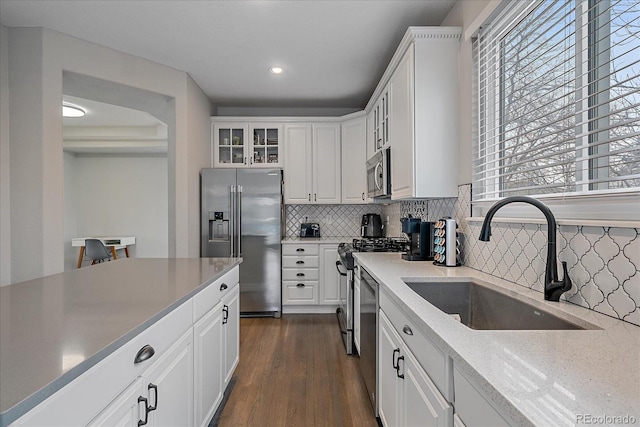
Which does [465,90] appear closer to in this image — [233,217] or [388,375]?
[388,375]

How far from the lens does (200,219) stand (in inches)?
154

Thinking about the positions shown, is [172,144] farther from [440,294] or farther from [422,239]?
[440,294]

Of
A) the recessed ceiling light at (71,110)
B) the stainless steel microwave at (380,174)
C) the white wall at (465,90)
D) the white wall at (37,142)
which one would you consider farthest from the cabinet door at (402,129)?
the recessed ceiling light at (71,110)

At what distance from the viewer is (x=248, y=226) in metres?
3.93

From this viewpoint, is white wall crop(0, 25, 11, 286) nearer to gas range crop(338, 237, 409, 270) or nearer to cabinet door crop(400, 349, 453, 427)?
gas range crop(338, 237, 409, 270)

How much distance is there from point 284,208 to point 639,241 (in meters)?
3.79

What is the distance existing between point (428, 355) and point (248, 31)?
265 cm

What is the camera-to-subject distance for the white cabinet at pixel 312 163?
428 cm

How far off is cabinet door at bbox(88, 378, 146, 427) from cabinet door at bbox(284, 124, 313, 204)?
11.0ft

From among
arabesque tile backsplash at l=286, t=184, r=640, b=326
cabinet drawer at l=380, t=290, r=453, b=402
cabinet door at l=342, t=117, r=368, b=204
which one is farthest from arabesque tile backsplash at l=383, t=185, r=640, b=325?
cabinet door at l=342, t=117, r=368, b=204

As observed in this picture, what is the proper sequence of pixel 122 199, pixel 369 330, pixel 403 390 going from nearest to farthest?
pixel 403 390, pixel 369 330, pixel 122 199

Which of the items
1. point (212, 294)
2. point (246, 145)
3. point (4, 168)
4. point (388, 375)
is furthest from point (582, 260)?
point (246, 145)

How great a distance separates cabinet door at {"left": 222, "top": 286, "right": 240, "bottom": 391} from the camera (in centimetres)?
205

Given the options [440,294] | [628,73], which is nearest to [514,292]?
[440,294]
